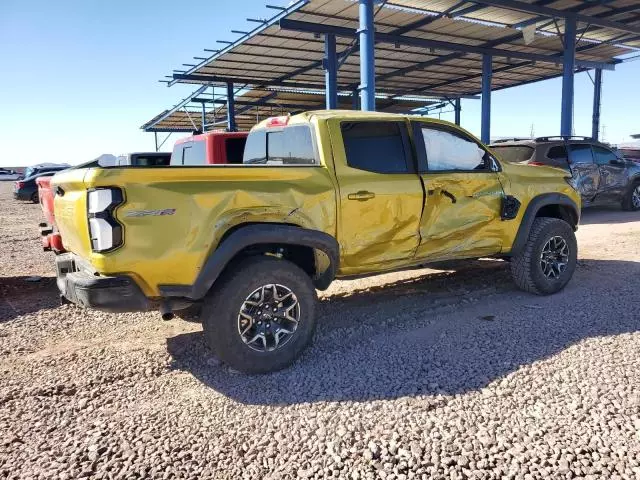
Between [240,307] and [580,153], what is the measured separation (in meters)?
9.61

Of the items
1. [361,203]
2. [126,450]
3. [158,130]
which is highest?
[158,130]

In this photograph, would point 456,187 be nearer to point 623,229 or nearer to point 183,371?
point 183,371

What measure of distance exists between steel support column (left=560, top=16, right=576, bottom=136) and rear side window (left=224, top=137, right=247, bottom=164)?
11.6m

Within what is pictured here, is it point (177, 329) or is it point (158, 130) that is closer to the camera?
point (177, 329)

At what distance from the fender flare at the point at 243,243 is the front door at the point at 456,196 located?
1146mm

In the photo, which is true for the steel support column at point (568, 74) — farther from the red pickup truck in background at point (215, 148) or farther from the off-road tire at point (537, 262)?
the red pickup truck in background at point (215, 148)

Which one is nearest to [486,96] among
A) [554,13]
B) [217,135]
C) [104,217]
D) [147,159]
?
[554,13]

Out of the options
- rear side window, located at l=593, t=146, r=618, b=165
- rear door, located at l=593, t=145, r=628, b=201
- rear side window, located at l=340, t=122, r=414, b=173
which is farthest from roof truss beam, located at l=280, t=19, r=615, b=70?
rear side window, located at l=340, t=122, r=414, b=173

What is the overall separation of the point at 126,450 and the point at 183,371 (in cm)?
104

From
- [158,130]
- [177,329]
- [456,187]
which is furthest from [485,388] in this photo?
[158,130]

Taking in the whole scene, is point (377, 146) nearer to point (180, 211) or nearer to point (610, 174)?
point (180, 211)

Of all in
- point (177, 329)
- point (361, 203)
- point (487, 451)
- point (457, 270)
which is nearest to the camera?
point (487, 451)

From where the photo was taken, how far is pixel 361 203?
409cm

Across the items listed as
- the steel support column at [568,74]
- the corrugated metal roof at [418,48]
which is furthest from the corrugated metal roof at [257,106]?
the steel support column at [568,74]
